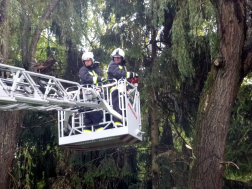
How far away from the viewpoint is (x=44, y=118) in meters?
9.84

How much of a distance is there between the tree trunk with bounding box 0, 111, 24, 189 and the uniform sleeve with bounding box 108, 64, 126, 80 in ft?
9.77

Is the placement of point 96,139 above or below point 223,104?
below

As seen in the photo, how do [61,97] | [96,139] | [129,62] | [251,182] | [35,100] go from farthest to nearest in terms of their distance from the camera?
[129,62] < [251,182] < [96,139] < [61,97] < [35,100]

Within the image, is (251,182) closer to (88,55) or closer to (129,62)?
(129,62)

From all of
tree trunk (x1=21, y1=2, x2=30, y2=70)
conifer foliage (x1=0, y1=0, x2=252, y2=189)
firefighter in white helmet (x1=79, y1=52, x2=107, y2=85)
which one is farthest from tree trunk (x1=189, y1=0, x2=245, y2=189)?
tree trunk (x1=21, y1=2, x2=30, y2=70)

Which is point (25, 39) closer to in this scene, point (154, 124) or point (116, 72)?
point (116, 72)

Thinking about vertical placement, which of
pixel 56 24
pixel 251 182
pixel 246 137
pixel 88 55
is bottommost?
pixel 251 182

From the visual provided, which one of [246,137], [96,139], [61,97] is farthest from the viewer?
[246,137]

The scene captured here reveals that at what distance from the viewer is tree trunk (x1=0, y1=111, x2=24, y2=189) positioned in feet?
25.3

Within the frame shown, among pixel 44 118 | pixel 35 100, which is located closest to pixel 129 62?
pixel 44 118

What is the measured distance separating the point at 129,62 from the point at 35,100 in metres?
5.38

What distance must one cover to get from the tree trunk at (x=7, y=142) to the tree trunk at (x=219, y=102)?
13.8 feet

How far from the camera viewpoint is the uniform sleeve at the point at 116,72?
6.04 m

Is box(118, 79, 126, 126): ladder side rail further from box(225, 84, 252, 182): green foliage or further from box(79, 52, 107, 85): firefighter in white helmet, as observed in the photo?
box(225, 84, 252, 182): green foliage
